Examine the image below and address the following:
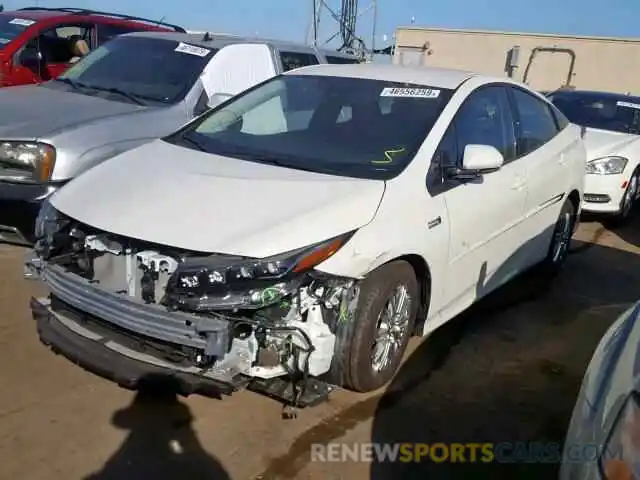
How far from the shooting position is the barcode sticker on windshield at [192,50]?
6105 mm

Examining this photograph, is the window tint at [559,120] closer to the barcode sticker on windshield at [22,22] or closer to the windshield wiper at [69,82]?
the windshield wiper at [69,82]

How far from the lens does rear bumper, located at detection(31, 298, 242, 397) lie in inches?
118

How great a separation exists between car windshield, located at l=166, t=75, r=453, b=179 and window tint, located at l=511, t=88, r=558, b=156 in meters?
0.94

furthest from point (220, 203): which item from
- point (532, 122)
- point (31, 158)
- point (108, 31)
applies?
point (108, 31)

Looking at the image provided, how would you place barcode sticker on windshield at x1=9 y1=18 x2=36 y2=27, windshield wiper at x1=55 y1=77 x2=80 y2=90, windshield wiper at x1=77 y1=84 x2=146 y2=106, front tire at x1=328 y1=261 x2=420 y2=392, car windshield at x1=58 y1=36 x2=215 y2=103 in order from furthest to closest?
barcode sticker on windshield at x1=9 y1=18 x2=36 y2=27
windshield wiper at x1=55 y1=77 x2=80 y2=90
car windshield at x1=58 y1=36 x2=215 y2=103
windshield wiper at x1=77 y1=84 x2=146 y2=106
front tire at x1=328 y1=261 x2=420 y2=392

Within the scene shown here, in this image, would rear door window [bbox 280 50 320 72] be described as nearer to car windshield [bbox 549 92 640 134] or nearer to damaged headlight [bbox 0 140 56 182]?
damaged headlight [bbox 0 140 56 182]

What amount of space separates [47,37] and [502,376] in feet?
21.9

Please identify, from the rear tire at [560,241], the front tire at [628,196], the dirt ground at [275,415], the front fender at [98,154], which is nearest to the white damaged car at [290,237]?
the dirt ground at [275,415]

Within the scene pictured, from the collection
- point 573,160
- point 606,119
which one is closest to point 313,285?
point 573,160

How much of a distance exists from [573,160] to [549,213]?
62 cm

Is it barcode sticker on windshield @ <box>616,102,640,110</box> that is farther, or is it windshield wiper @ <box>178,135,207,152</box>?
barcode sticker on windshield @ <box>616,102,640,110</box>

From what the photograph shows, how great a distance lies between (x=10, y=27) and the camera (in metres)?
8.06

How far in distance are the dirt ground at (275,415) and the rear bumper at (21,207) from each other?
14.9 inches

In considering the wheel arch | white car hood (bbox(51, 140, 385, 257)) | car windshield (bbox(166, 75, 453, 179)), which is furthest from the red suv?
the wheel arch
